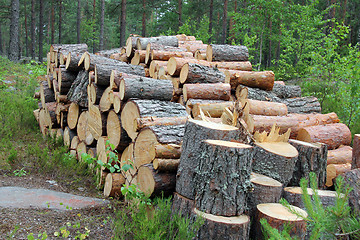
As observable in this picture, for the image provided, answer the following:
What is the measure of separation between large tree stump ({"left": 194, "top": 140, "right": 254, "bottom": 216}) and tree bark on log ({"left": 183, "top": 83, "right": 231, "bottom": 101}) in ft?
9.09

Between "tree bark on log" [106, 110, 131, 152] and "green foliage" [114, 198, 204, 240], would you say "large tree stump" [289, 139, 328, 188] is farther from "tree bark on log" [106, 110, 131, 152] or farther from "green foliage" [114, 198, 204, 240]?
"tree bark on log" [106, 110, 131, 152]

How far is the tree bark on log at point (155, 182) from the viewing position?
10.9 feet

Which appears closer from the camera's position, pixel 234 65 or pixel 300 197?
pixel 300 197

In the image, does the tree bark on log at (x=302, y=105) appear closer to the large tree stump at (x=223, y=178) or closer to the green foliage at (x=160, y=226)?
the large tree stump at (x=223, y=178)

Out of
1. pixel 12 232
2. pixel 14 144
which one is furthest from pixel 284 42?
pixel 12 232

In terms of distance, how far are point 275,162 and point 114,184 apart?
7.87 ft

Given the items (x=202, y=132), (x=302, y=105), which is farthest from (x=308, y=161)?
(x=302, y=105)

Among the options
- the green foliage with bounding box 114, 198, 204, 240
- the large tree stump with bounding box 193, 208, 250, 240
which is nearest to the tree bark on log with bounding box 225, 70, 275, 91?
the green foliage with bounding box 114, 198, 204, 240

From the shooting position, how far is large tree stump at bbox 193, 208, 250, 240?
8.43 ft

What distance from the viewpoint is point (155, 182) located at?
130 inches

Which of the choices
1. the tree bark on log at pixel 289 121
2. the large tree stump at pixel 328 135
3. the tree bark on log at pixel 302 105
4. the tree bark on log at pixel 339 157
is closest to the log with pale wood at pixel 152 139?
the tree bark on log at pixel 289 121

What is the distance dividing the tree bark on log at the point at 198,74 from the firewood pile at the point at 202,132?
2cm

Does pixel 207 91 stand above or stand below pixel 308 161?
above

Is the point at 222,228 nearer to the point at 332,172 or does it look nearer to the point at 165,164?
the point at 165,164
